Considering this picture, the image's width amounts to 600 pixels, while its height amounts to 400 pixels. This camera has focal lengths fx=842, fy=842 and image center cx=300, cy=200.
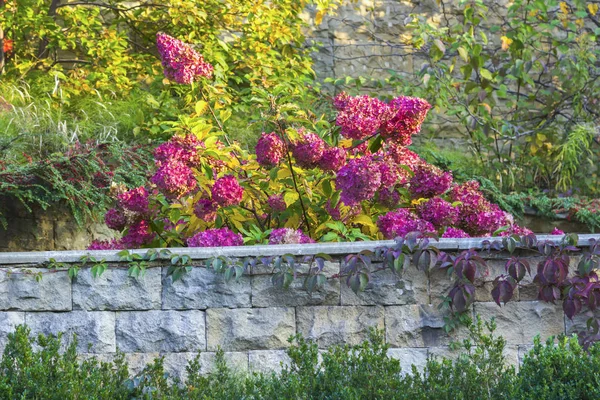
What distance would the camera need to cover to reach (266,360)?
345 centimetres

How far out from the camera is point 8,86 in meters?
6.17

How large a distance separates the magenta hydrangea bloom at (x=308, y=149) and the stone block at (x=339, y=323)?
63 cm

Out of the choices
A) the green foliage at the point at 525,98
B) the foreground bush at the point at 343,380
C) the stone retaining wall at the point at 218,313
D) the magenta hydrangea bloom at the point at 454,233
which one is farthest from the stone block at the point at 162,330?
the green foliage at the point at 525,98

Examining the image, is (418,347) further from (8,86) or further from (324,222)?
(8,86)

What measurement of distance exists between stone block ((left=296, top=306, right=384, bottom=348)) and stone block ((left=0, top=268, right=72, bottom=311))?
971 mm

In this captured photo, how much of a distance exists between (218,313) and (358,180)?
79cm

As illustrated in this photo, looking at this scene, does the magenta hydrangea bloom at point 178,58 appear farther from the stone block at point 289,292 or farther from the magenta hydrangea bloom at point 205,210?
the stone block at point 289,292

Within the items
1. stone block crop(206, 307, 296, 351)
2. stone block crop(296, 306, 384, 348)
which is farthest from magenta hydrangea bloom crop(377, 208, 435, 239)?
stone block crop(206, 307, 296, 351)

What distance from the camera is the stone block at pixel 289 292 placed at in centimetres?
345

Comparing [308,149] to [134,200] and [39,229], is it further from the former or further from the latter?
[39,229]

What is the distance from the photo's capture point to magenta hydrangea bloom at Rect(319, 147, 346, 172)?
11.6ft

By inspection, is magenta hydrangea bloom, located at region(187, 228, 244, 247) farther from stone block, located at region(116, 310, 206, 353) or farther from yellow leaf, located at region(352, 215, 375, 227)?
yellow leaf, located at region(352, 215, 375, 227)

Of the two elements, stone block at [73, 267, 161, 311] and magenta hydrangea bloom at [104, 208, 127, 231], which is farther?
magenta hydrangea bloom at [104, 208, 127, 231]

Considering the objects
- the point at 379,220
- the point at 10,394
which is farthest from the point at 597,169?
the point at 10,394
